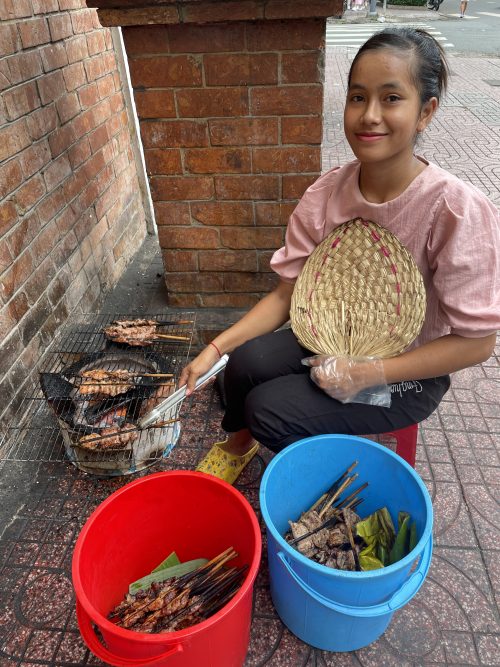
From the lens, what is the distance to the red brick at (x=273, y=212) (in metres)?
2.58

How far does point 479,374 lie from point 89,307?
243 cm

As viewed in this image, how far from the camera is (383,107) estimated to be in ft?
4.90

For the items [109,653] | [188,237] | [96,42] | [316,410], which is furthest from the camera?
[96,42]

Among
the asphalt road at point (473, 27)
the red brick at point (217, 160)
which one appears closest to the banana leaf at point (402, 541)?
the red brick at point (217, 160)

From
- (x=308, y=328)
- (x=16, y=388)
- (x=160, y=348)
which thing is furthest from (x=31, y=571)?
(x=308, y=328)

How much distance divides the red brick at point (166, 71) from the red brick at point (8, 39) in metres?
0.52

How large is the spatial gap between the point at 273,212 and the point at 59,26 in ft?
5.06

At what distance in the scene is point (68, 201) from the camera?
2.81m

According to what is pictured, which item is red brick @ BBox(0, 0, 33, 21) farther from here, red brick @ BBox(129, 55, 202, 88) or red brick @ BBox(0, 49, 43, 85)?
red brick @ BBox(129, 55, 202, 88)

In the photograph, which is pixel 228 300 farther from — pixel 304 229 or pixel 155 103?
pixel 155 103

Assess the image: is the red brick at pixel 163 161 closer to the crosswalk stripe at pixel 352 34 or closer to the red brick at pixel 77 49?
the red brick at pixel 77 49

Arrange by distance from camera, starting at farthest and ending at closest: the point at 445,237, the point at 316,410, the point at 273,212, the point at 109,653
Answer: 1. the point at 273,212
2. the point at 316,410
3. the point at 445,237
4. the point at 109,653

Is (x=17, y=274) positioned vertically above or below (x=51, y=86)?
below

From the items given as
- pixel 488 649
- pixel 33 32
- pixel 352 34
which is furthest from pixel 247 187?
pixel 352 34
